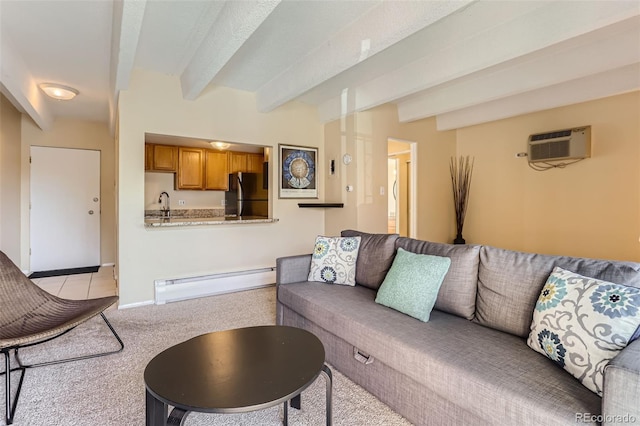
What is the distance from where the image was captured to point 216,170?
5785mm

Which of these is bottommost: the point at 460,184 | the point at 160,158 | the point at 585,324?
the point at 585,324

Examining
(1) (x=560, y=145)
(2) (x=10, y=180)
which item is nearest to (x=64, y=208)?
(2) (x=10, y=180)

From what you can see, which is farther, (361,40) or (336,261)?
(336,261)

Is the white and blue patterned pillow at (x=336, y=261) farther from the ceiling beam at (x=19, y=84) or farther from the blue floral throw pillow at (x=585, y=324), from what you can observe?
the ceiling beam at (x=19, y=84)

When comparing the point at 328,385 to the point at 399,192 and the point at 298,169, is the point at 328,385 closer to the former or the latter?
the point at 298,169

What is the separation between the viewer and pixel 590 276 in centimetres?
139

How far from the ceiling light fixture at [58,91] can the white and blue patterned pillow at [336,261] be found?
3.61 m

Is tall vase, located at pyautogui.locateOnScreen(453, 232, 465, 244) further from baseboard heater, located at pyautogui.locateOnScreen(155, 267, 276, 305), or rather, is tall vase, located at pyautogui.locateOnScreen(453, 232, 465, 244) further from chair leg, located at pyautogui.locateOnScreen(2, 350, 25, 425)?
chair leg, located at pyautogui.locateOnScreen(2, 350, 25, 425)

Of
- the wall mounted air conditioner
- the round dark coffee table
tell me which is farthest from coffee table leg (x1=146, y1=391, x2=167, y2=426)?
the wall mounted air conditioner

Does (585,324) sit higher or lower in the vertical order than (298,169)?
lower

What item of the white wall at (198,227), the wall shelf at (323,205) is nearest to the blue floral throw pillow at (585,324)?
the wall shelf at (323,205)

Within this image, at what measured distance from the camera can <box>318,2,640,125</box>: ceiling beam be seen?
2.05 m

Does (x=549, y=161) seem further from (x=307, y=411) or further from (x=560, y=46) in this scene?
(x=307, y=411)

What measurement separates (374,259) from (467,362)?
115 cm
